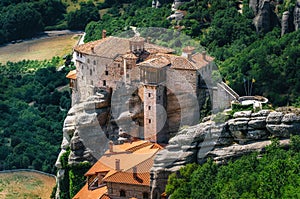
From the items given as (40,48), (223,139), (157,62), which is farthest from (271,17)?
(40,48)

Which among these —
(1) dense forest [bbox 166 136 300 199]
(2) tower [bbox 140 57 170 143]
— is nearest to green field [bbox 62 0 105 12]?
(2) tower [bbox 140 57 170 143]

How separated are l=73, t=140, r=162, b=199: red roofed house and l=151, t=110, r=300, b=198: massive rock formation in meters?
2.24

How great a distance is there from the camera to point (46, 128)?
96.5m

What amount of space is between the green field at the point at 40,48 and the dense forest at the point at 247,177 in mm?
69089

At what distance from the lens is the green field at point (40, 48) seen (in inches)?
4815

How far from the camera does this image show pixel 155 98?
6150cm

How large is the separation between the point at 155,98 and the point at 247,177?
548 inches

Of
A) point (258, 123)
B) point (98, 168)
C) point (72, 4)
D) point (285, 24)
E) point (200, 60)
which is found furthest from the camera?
point (72, 4)

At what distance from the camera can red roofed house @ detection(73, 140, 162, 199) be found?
56.9 meters

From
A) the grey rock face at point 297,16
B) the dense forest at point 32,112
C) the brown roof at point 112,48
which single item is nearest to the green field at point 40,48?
the dense forest at point 32,112

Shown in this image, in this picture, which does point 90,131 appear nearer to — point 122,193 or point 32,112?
point 122,193

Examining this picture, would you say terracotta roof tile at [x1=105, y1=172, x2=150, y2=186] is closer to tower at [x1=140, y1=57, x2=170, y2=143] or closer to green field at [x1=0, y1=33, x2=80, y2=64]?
tower at [x1=140, y1=57, x2=170, y2=143]

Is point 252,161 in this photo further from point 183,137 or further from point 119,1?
point 119,1

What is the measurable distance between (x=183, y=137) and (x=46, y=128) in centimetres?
4418
